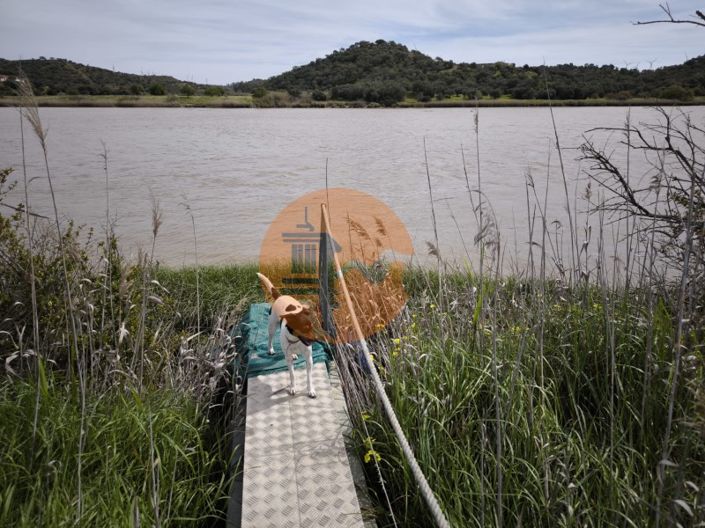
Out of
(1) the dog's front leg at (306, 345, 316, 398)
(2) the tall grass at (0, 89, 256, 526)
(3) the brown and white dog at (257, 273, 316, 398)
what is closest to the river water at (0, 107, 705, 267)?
(2) the tall grass at (0, 89, 256, 526)

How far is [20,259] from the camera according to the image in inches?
147

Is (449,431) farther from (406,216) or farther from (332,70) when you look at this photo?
(332,70)

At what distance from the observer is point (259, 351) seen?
3850mm

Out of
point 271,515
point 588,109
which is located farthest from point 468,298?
point 588,109

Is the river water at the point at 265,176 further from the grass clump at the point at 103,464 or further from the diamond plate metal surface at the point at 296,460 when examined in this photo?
the diamond plate metal surface at the point at 296,460

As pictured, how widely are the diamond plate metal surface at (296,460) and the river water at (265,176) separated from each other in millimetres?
1706

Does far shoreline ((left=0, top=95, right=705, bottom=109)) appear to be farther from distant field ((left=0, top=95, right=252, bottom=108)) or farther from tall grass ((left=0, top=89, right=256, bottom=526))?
tall grass ((left=0, top=89, right=256, bottom=526))

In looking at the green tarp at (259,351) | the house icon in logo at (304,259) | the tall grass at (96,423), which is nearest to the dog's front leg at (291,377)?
the green tarp at (259,351)

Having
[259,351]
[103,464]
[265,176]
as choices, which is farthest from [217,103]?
[103,464]

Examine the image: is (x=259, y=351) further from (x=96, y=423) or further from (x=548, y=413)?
(x=548, y=413)

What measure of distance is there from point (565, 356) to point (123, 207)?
415 inches

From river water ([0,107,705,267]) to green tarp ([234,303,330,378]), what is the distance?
1.13 m

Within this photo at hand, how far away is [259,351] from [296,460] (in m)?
1.28

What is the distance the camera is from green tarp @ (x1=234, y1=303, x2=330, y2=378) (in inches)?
142
